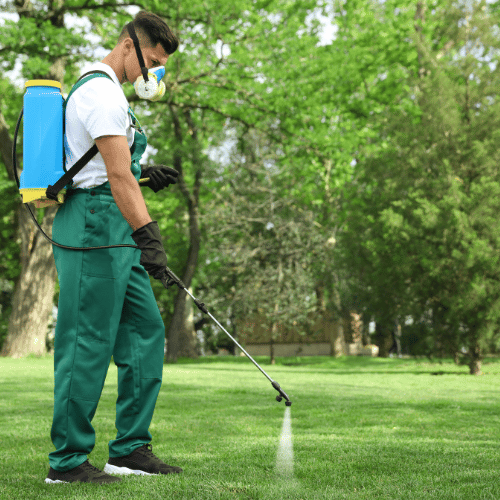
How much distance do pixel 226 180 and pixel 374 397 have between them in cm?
1396

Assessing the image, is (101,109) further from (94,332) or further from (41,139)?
(94,332)

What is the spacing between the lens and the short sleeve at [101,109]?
10.1 feet

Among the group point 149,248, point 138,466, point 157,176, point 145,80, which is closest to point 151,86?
point 145,80

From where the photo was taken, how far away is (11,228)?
2692 centimetres

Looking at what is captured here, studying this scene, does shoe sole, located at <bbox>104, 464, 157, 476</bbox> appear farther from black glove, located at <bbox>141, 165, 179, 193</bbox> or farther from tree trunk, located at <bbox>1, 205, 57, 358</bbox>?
tree trunk, located at <bbox>1, 205, 57, 358</bbox>

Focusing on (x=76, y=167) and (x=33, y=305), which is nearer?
(x=76, y=167)

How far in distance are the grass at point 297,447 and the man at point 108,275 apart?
0.78 feet

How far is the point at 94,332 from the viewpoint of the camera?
318 cm

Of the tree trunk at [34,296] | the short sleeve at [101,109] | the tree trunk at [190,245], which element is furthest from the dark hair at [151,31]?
the tree trunk at [190,245]

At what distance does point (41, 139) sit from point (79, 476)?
5.61 ft

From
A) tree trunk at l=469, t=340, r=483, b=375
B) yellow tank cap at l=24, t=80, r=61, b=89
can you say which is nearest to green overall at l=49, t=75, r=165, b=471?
yellow tank cap at l=24, t=80, r=61, b=89

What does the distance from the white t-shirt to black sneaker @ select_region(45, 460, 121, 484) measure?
4.76ft

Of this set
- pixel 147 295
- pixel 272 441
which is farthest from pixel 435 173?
pixel 147 295

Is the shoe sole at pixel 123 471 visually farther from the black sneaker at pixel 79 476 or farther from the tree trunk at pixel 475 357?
the tree trunk at pixel 475 357
